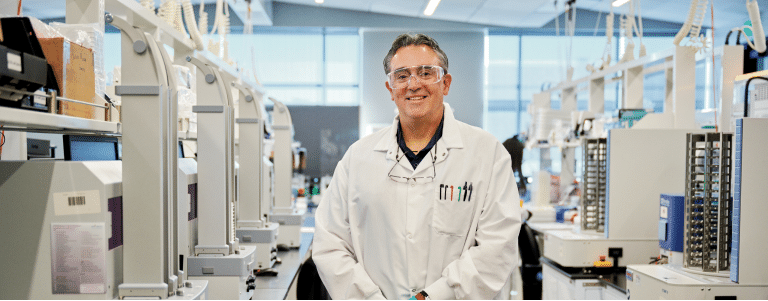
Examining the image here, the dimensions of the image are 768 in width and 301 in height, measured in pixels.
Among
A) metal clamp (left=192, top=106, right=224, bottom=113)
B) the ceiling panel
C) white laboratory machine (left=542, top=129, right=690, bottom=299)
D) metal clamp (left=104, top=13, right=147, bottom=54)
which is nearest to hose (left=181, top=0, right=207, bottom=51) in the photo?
metal clamp (left=192, top=106, right=224, bottom=113)

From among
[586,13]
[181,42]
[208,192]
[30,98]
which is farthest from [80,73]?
[586,13]

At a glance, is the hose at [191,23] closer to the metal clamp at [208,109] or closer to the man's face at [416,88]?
the metal clamp at [208,109]

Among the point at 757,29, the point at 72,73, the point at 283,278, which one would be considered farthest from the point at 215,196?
the point at 757,29

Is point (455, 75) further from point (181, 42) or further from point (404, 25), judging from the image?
point (181, 42)

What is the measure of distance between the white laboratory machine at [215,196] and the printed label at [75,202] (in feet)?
2.27

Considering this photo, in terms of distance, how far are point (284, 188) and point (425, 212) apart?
2.63m

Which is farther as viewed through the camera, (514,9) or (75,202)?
(514,9)

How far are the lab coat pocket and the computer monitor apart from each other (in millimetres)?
1217

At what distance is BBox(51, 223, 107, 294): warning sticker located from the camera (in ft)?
4.58

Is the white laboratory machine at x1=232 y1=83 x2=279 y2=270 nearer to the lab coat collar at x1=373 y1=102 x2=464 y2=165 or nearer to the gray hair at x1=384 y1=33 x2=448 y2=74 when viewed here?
the lab coat collar at x1=373 y1=102 x2=464 y2=165

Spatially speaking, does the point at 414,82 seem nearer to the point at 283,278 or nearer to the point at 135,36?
the point at 135,36

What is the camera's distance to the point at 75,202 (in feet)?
4.56

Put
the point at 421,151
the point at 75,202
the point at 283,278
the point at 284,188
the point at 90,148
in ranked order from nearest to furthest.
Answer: the point at 75,202 < the point at 421,151 < the point at 90,148 < the point at 283,278 < the point at 284,188

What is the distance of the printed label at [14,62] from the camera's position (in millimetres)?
1073
